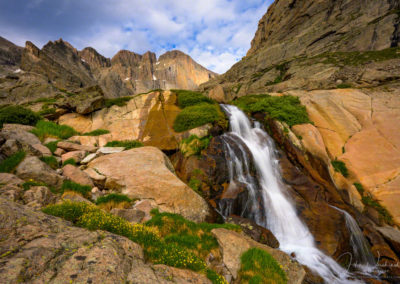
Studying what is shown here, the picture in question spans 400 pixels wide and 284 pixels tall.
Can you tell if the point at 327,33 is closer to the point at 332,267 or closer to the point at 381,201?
the point at 381,201

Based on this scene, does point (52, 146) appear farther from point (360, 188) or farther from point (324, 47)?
point (324, 47)

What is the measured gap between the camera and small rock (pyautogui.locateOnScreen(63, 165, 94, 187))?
6.97 m

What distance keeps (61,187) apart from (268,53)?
73.8 metres

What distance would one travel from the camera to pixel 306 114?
15.7m

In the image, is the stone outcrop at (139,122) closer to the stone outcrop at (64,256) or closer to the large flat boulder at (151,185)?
the large flat boulder at (151,185)

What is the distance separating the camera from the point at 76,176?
707cm

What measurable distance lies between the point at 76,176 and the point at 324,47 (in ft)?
194

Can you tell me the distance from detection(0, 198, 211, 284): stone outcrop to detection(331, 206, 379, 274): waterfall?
10.0 metres

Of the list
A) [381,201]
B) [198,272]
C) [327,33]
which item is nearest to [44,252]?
[198,272]

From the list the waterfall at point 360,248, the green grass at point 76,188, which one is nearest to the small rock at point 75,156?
the green grass at point 76,188

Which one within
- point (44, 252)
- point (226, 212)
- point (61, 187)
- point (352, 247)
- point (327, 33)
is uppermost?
point (327, 33)

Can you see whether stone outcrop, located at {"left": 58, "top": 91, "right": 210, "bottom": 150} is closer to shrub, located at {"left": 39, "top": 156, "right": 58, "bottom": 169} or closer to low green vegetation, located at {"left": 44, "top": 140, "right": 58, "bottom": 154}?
low green vegetation, located at {"left": 44, "top": 140, "right": 58, "bottom": 154}

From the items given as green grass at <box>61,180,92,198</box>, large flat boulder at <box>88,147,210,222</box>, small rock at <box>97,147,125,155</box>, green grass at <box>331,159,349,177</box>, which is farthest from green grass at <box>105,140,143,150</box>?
green grass at <box>331,159,349,177</box>

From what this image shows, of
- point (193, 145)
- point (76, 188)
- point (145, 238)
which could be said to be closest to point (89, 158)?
point (76, 188)
